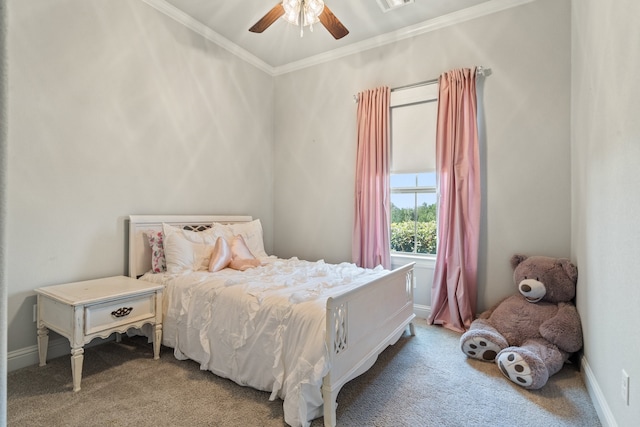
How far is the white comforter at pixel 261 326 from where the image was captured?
1702mm

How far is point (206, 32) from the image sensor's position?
140 inches

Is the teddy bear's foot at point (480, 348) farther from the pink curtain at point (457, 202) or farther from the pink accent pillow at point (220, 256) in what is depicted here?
the pink accent pillow at point (220, 256)

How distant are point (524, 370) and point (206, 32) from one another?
4.30m

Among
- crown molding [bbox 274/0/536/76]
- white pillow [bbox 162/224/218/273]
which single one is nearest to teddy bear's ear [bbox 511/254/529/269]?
crown molding [bbox 274/0/536/76]

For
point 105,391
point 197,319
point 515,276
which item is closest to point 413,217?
point 515,276

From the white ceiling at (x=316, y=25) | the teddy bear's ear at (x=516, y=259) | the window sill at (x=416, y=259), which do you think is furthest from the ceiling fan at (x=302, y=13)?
the teddy bear's ear at (x=516, y=259)

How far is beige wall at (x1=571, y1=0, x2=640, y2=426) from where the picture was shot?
4.49ft

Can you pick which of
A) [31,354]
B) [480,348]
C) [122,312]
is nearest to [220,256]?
[122,312]

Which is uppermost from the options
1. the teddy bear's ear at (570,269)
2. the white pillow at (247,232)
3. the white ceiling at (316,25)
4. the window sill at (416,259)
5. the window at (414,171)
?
the white ceiling at (316,25)

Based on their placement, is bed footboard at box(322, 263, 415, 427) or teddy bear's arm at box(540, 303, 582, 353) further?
teddy bear's arm at box(540, 303, 582, 353)

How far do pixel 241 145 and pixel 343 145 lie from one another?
1.31 meters

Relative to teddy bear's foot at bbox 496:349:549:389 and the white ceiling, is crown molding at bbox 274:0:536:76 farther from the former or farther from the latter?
teddy bear's foot at bbox 496:349:549:389

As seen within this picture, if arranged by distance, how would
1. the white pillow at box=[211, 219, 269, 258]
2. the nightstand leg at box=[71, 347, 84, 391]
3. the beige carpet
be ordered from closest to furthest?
1. the beige carpet
2. the nightstand leg at box=[71, 347, 84, 391]
3. the white pillow at box=[211, 219, 269, 258]

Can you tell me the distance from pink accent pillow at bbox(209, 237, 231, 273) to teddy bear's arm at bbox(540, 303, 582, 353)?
8.72 ft
